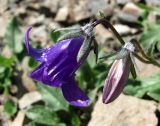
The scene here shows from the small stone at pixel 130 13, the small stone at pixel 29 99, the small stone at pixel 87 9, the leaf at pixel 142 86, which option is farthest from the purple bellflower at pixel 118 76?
the small stone at pixel 87 9

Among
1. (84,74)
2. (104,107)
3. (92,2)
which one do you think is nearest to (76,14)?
(92,2)

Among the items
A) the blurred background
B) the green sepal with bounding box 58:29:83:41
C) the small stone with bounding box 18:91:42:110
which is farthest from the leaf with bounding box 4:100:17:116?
the green sepal with bounding box 58:29:83:41

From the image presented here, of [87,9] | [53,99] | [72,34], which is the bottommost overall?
[87,9]

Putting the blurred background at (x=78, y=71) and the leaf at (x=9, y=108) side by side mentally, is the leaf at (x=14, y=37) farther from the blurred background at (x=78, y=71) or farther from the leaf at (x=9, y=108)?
the leaf at (x=9, y=108)

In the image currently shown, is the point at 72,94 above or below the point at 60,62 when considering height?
below

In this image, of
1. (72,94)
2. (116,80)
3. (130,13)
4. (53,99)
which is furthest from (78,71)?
(116,80)

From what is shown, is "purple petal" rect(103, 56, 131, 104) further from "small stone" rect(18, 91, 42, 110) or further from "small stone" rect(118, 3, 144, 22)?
"small stone" rect(118, 3, 144, 22)

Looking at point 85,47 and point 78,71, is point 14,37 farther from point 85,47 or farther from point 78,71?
point 85,47
